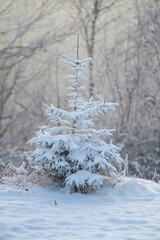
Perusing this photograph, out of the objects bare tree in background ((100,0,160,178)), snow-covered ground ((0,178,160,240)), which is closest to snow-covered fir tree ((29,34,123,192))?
snow-covered ground ((0,178,160,240))

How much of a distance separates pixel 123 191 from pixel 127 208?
87 centimetres

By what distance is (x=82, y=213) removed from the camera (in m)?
4.70

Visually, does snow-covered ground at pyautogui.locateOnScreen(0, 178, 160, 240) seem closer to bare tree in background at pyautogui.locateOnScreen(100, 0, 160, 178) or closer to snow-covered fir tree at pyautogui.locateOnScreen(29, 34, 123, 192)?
snow-covered fir tree at pyautogui.locateOnScreen(29, 34, 123, 192)

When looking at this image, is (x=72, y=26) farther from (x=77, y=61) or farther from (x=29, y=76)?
(x=77, y=61)

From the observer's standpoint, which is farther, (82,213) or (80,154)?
(80,154)

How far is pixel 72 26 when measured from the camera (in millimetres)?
18156

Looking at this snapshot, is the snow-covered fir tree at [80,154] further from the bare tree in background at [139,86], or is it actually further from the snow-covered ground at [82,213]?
the bare tree in background at [139,86]

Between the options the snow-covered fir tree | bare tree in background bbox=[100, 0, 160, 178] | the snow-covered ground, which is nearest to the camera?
the snow-covered ground

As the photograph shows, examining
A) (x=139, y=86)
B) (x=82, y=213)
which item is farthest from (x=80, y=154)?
(x=139, y=86)

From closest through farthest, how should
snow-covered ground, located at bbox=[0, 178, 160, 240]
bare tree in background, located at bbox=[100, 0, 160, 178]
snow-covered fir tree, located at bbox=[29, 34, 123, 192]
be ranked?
snow-covered ground, located at bbox=[0, 178, 160, 240] < snow-covered fir tree, located at bbox=[29, 34, 123, 192] < bare tree in background, located at bbox=[100, 0, 160, 178]

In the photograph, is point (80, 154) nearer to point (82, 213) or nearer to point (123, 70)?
point (82, 213)

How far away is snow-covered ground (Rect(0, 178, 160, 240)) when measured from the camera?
12.8ft

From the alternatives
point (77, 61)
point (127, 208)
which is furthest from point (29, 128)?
point (127, 208)

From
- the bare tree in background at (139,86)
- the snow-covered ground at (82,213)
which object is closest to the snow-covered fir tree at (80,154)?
the snow-covered ground at (82,213)
